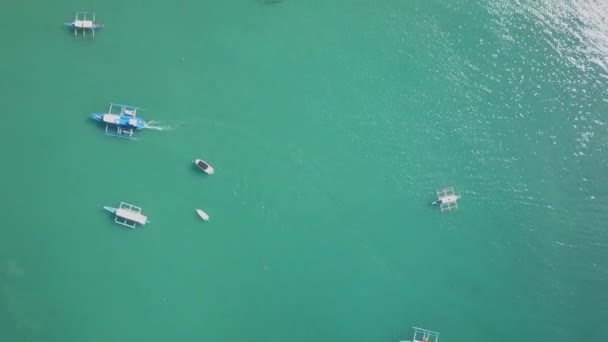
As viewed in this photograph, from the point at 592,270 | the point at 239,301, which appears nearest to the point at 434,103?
the point at 592,270

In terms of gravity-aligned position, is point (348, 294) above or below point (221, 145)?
below

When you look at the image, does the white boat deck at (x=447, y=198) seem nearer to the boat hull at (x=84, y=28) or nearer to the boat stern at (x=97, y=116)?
the boat stern at (x=97, y=116)

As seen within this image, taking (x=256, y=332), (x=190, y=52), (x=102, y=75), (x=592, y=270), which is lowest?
(x=256, y=332)

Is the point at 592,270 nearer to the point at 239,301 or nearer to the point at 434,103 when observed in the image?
the point at 434,103

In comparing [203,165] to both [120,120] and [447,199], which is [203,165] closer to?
[120,120]

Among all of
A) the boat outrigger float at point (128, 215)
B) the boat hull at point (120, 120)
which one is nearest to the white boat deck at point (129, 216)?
the boat outrigger float at point (128, 215)
